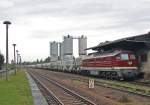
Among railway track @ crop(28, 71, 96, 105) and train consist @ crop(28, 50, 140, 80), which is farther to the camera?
train consist @ crop(28, 50, 140, 80)

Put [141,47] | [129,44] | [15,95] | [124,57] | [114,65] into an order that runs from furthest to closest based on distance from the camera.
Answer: [114,65]
[124,57]
[129,44]
[141,47]
[15,95]

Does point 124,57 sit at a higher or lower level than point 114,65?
higher

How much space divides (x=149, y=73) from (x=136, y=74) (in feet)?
11.4

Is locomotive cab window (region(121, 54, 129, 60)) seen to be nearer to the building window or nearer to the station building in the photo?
the station building

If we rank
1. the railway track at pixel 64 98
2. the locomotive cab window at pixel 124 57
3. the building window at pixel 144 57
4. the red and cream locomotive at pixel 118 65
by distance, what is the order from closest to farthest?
1. the railway track at pixel 64 98
2. the building window at pixel 144 57
3. the red and cream locomotive at pixel 118 65
4. the locomotive cab window at pixel 124 57

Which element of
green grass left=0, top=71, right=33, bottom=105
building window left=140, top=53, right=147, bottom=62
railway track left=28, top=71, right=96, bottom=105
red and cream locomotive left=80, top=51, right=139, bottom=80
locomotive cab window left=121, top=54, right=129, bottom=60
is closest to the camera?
green grass left=0, top=71, right=33, bottom=105

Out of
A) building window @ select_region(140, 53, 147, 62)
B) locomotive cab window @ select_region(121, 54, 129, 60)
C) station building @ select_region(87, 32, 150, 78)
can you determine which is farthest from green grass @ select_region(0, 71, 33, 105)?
building window @ select_region(140, 53, 147, 62)

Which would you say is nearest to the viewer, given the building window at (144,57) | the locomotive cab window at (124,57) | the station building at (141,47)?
the station building at (141,47)

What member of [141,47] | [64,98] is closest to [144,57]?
[141,47]

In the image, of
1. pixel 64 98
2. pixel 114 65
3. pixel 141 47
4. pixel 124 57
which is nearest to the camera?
pixel 64 98

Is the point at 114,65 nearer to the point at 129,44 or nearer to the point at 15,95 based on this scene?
the point at 129,44

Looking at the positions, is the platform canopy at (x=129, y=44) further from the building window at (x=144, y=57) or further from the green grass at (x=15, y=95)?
the green grass at (x=15, y=95)

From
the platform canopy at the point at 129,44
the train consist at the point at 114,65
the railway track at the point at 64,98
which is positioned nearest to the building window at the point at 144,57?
the train consist at the point at 114,65

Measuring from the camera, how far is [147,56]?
144ft
